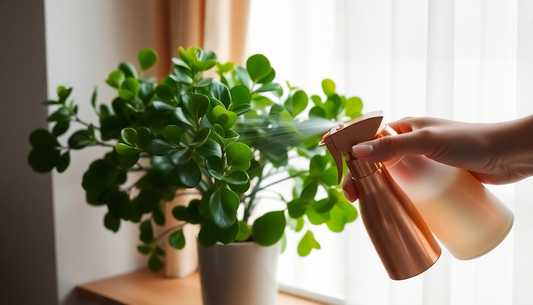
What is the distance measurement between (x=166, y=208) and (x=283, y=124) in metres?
0.57

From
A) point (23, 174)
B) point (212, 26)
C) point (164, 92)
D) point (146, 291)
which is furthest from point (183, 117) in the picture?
point (23, 174)

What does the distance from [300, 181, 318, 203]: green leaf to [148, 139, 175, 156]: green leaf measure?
0.25 m

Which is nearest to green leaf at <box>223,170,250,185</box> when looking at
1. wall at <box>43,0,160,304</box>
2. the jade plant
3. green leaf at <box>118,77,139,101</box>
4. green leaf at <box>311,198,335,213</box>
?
the jade plant

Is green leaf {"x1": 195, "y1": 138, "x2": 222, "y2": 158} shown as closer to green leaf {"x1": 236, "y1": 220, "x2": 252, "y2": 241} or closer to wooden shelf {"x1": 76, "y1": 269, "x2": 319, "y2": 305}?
green leaf {"x1": 236, "y1": 220, "x2": 252, "y2": 241}

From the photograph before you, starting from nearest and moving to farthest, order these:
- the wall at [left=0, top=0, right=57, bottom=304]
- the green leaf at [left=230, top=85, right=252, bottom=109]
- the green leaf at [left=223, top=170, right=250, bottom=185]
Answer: the green leaf at [left=223, top=170, right=250, bottom=185], the green leaf at [left=230, top=85, right=252, bottom=109], the wall at [left=0, top=0, right=57, bottom=304]

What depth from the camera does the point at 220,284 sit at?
0.87 meters

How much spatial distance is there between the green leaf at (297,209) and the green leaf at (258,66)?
23 centimetres

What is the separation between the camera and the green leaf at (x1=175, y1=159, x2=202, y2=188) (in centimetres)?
68

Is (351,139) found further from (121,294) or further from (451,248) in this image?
(121,294)

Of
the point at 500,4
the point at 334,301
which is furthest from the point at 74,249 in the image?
the point at 500,4

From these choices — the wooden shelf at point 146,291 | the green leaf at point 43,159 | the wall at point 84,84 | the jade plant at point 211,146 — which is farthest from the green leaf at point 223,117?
the wall at point 84,84

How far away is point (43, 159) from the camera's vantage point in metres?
0.97

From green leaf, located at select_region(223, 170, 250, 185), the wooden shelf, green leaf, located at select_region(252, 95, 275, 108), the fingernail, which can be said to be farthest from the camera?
the wooden shelf

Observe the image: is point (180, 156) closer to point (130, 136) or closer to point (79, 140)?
point (130, 136)
